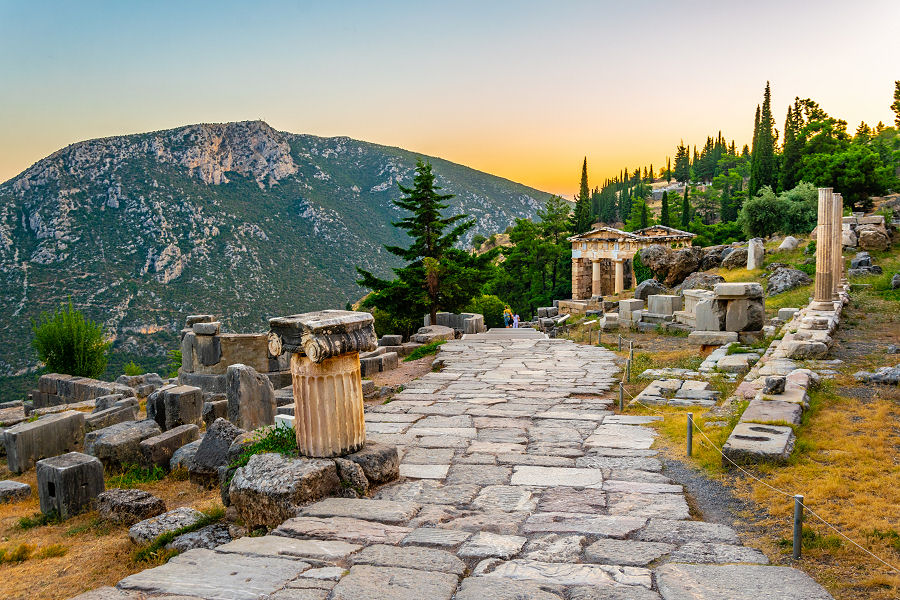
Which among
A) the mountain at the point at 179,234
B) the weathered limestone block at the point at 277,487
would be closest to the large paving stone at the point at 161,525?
the weathered limestone block at the point at 277,487

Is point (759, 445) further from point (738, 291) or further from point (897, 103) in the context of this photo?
point (897, 103)

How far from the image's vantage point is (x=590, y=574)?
3.52 m

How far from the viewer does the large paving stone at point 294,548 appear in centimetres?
385

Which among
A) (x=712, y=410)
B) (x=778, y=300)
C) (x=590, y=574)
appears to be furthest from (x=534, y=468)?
(x=778, y=300)

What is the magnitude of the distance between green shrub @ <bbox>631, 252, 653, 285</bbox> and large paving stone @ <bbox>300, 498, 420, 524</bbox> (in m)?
36.2

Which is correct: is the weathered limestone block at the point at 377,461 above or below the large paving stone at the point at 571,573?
above

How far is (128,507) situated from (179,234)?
201 ft

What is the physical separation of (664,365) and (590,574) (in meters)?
8.87

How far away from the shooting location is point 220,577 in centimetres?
352

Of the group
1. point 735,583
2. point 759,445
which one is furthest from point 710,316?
point 735,583

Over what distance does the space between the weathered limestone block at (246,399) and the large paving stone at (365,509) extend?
12.6 feet

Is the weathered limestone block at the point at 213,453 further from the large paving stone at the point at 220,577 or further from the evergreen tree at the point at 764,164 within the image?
the evergreen tree at the point at 764,164

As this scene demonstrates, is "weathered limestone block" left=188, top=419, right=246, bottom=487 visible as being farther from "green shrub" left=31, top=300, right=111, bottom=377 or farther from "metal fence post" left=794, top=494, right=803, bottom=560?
"green shrub" left=31, top=300, right=111, bottom=377

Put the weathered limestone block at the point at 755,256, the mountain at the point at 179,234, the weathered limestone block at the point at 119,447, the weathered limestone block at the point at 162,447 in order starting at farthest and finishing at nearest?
the mountain at the point at 179,234 → the weathered limestone block at the point at 755,256 → the weathered limestone block at the point at 119,447 → the weathered limestone block at the point at 162,447
